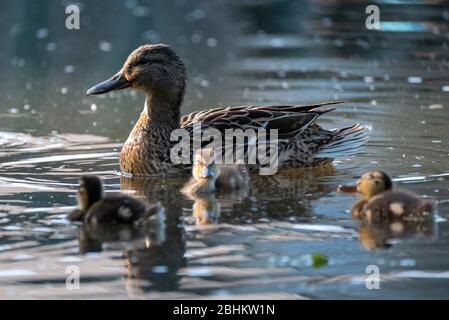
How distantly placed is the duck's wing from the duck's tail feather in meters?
0.28

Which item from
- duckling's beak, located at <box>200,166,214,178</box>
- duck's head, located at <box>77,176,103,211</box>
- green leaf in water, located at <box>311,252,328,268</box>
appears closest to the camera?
green leaf in water, located at <box>311,252,328,268</box>

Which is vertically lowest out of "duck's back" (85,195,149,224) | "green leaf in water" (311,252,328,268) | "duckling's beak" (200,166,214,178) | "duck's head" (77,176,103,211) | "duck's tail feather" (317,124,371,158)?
"green leaf in water" (311,252,328,268)

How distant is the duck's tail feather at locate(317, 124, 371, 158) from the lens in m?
7.98

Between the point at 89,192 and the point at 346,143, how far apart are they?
8.46ft

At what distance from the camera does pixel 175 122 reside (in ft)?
25.9

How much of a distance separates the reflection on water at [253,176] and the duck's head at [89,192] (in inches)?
6.7

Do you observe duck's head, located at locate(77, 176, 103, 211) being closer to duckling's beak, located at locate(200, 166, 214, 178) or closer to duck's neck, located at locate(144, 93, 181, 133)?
duckling's beak, located at locate(200, 166, 214, 178)

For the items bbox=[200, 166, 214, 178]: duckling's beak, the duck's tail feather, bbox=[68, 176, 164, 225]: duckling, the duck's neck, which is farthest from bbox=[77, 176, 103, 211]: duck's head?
the duck's tail feather

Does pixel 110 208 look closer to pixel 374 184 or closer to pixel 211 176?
pixel 211 176

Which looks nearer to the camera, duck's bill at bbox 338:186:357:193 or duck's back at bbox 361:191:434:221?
duck's back at bbox 361:191:434:221

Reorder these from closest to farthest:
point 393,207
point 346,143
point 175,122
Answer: point 393,207
point 175,122
point 346,143

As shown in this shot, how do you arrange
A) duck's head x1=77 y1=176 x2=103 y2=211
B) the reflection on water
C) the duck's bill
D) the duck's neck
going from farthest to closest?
the duck's neck
the duck's bill
duck's head x1=77 y1=176 x2=103 y2=211
the reflection on water

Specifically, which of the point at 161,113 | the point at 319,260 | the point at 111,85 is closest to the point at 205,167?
the point at 161,113

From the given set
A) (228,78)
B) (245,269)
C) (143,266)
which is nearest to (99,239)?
(143,266)
